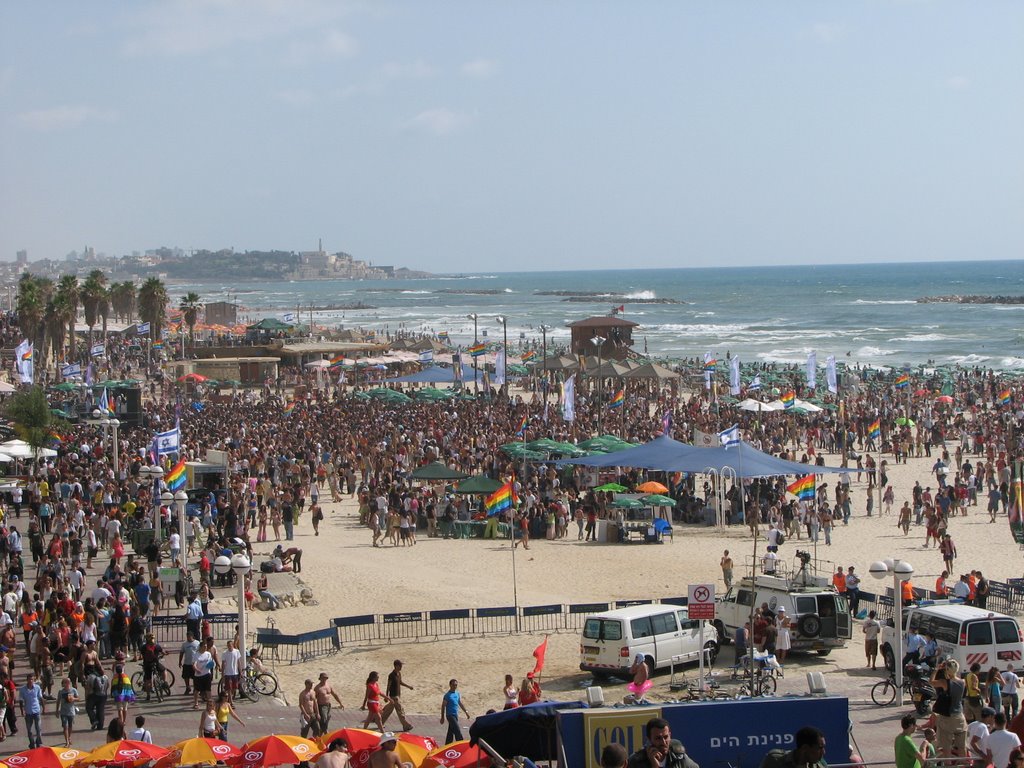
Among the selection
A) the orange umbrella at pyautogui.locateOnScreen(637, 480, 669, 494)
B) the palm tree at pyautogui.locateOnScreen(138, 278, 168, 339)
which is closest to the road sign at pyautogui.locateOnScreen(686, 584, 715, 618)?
the orange umbrella at pyautogui.locateOnScreen(637, 480, 669, 494)

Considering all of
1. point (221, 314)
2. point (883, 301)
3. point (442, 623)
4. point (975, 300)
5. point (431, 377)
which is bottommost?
point (442, 623)

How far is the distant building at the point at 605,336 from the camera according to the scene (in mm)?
56375

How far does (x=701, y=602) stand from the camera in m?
14.1

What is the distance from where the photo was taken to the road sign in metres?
14.0

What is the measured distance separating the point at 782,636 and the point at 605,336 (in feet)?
135

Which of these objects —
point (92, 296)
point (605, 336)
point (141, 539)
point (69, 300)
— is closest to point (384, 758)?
point (141, 539)

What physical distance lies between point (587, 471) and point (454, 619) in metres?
12.7

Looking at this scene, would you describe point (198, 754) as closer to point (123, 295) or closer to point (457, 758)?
point (457, 758)

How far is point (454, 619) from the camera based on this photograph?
61.0 ft

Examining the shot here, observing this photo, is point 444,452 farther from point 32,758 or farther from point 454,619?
point 32,758

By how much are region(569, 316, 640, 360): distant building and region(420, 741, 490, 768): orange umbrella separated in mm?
46268

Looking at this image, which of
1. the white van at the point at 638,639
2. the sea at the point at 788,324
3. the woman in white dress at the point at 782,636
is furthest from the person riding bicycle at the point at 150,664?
the sea at the point at 788,324

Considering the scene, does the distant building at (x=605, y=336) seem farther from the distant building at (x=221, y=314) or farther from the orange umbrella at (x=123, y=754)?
the orange umbrella at (x=123, y=754)

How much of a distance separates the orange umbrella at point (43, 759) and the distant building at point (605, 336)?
152ft
